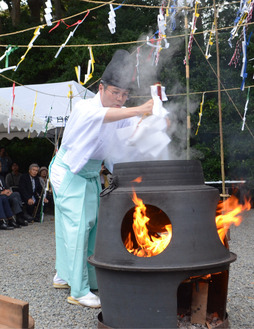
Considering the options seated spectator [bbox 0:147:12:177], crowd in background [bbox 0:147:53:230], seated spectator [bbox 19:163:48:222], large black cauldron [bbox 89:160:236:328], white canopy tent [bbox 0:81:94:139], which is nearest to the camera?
large black cauldron [bbox 89:160:236:328]

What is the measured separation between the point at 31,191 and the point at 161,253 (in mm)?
6913

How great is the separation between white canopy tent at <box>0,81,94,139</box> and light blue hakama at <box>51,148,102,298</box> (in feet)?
14.7

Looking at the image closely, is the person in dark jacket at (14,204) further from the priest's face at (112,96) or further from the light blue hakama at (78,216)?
the priest's face at (112,96)

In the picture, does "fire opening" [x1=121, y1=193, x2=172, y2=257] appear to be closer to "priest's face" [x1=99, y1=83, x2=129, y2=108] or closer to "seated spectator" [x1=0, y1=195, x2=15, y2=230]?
"priest's face" [x1=99, y1=83, x2=129, y2=108]

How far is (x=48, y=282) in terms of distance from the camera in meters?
4.20

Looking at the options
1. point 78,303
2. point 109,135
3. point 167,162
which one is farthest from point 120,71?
point 78,303

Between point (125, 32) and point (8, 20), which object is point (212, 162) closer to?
point (125, 32)

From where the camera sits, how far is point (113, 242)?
2539 millimetres

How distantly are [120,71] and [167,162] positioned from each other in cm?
85

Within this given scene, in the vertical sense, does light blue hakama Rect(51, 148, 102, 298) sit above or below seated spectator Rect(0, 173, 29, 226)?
above

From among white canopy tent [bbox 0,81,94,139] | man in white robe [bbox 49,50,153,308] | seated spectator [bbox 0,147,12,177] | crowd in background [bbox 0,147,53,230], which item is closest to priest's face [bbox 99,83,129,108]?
man in white robe [bbox 49,50,153,308]

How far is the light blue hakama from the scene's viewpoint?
338cm

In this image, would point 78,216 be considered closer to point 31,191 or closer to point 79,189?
point 79,189

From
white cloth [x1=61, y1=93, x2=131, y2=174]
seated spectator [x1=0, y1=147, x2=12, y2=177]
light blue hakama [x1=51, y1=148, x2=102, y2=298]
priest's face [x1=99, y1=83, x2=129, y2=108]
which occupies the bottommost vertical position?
seated spectator [x1=0, y1=147, x2=12, y2=177]
